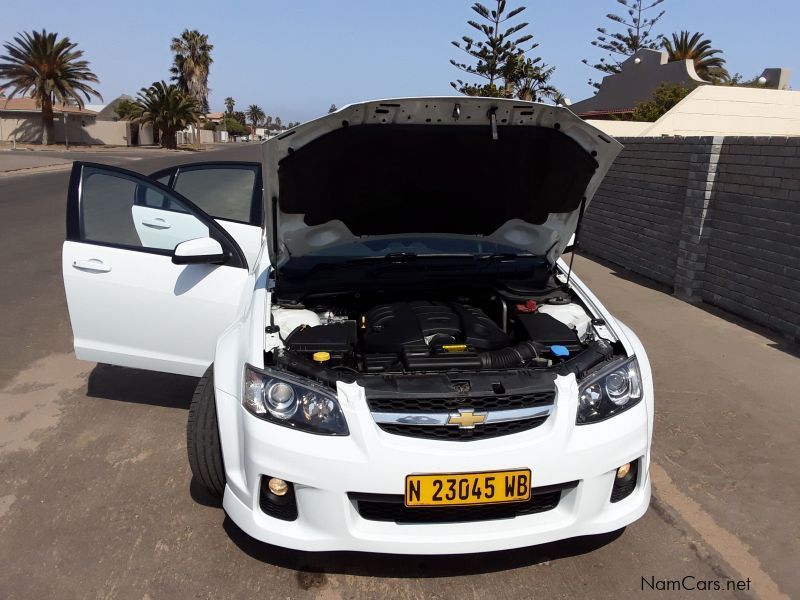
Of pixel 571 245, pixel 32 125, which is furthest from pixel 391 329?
pixel 32 125

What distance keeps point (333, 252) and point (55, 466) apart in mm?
1950

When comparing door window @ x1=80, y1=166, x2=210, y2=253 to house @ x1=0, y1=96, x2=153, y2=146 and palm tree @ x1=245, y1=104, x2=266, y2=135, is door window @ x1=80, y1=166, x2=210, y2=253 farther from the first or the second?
palm tree @ x1=245, y1=104, x2=266, y2=135

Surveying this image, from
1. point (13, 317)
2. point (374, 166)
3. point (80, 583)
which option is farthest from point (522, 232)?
point (13, 317)

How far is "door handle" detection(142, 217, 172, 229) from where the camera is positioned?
448cm

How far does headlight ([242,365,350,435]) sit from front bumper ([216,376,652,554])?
0.04 meters

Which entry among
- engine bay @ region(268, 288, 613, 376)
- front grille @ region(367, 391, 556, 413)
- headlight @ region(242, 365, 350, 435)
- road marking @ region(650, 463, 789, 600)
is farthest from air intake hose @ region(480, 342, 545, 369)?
road marking @ region(650, 463, 789, 600)

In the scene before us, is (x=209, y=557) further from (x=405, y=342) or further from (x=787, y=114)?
(x=787, y=114)

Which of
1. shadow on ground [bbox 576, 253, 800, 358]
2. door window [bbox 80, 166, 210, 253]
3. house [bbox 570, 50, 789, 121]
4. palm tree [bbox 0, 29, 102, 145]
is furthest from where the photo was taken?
palm tree [bbox 0, 29, 102, 145]

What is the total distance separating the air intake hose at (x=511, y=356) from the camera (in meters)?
3.04

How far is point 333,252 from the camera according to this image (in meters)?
3.91

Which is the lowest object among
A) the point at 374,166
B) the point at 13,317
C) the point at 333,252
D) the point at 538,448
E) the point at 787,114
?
the point at 13,317

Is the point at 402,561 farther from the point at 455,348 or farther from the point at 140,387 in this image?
the point at 140,387

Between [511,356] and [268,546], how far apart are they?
1400 mm

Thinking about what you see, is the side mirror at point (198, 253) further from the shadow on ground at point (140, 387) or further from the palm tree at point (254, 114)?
the palm tree at point (254, 114)
